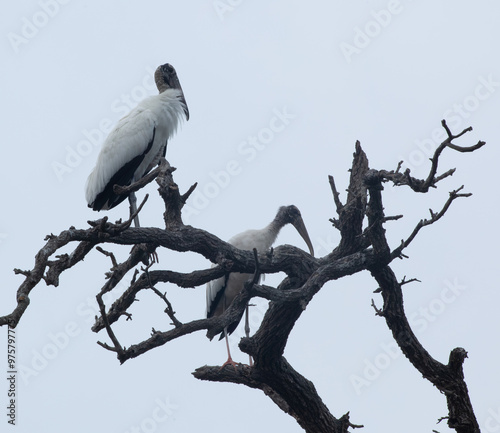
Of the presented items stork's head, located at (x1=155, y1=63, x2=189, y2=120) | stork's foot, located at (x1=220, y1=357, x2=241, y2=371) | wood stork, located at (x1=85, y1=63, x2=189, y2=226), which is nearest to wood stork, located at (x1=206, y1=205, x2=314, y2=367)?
wood stork, located at (x1=85, y1=63, x2=189, y2=226)

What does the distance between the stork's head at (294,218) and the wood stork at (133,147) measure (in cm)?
140

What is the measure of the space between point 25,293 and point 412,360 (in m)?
3.35

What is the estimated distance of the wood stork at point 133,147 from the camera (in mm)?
7355

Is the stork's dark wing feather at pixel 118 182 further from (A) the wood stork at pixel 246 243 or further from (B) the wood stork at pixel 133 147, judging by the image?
(A) the wood stork at pixel 246 243

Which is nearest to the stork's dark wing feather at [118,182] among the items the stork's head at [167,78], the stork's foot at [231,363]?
the stork's head at [167,78]

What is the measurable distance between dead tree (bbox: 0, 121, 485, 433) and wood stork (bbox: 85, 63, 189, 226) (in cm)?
174

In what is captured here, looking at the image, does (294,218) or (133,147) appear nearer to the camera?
(133,147)

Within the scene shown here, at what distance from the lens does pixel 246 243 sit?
7371 mm

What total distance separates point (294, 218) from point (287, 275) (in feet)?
5.58

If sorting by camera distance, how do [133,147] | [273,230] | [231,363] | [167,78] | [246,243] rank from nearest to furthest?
[231,363] → [246,243] → [133,147] → [273,230] → [167,78]

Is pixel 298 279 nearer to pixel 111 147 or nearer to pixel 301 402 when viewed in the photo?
pixel 301 402

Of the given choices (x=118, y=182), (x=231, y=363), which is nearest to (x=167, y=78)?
(x=118, y=182)

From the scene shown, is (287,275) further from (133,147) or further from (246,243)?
(133,147)

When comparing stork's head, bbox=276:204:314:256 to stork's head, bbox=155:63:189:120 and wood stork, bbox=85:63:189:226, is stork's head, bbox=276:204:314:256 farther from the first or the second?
stork's head, bbox=155:63:189:120
